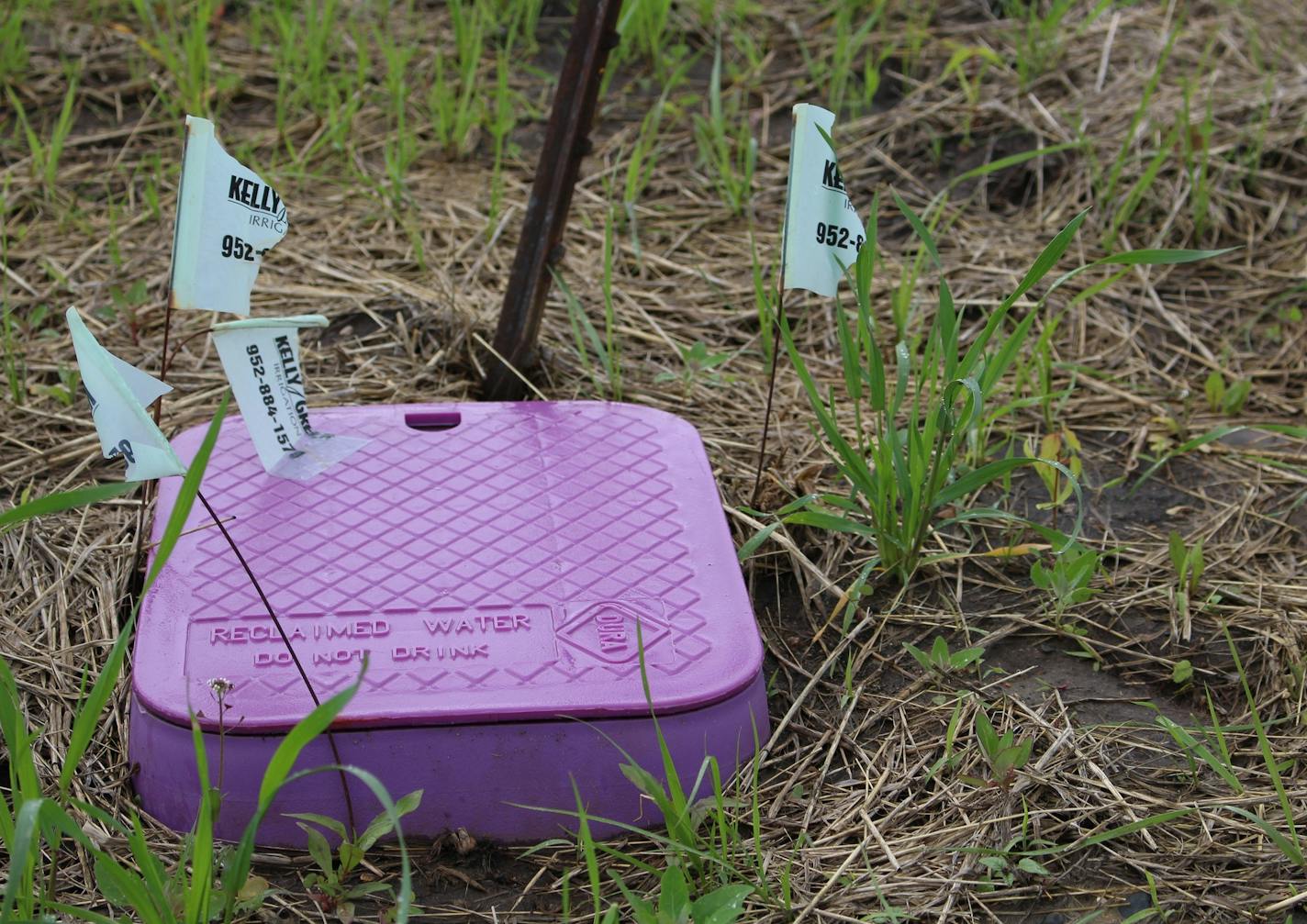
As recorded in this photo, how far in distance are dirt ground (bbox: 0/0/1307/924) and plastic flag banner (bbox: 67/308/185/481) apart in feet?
1.21

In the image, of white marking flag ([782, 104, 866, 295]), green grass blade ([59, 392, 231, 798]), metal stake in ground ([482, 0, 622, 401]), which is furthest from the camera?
metal stake in ground ([482, 0, 622, 401])

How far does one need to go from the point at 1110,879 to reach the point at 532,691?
1.70 feet

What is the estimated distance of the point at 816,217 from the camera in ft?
4.47

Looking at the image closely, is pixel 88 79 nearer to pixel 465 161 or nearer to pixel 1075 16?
pixel 465 161

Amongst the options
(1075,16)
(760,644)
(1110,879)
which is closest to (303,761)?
(760,644)

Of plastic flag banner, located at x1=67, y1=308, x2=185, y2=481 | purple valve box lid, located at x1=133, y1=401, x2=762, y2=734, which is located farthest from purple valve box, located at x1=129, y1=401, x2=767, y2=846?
plastic flag banner, located at x1=67, y1=308, x2=185, y2=481

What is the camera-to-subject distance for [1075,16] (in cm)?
266

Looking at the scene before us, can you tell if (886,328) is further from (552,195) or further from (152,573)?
(152,573)

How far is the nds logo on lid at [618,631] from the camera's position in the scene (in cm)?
121

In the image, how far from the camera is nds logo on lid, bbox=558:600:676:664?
3.98 feet

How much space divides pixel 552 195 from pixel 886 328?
570mm

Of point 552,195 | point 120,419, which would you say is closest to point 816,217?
point 552,195

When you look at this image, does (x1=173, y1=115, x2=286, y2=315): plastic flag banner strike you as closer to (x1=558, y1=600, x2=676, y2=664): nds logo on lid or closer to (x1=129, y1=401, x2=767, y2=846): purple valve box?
(x1=129, y1=401, x2=767, y2=846): purple valve box

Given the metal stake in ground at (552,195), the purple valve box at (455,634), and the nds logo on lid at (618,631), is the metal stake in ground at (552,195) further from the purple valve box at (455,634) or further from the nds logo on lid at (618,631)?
the nds logo on lid at (618,631)
